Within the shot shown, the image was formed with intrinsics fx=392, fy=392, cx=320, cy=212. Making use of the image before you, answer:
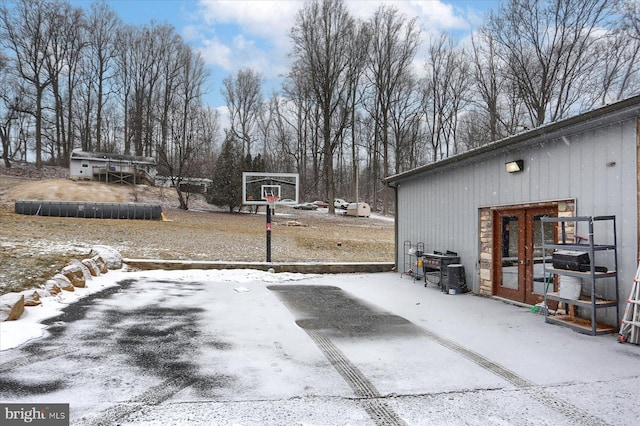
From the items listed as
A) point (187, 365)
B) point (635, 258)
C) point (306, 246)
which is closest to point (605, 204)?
point (635, 258)

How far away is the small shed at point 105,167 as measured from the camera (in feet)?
107

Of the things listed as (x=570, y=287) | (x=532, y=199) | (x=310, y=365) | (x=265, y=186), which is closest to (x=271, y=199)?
(x=265, y=186)

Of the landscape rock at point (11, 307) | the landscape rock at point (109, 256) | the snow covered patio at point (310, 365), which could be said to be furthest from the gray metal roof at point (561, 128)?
the landscape rock at point (109, 256)

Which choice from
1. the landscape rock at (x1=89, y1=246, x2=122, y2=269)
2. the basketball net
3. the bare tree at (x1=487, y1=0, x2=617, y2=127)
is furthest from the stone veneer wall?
the bare tree at (x1=487, y1=0, x2=617, y2=127)

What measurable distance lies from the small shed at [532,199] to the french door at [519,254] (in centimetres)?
2

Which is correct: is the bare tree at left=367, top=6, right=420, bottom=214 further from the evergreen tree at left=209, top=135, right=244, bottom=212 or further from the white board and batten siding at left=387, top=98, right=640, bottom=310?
the white board and batten siding at left=387, top=98, right=640, bottom=310

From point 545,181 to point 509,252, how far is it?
58.5 inches

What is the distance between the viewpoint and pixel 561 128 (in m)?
5.24

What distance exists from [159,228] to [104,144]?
1120 inches

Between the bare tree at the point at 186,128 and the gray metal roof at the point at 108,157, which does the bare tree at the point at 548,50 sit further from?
the gray metal roof at the point at 108,157

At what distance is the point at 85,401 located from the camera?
275 cm

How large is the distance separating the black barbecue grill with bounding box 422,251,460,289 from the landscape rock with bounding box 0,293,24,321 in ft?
22.1

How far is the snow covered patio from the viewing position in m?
2.72

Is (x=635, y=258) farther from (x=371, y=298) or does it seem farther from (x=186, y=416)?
(x=186, y=416)
